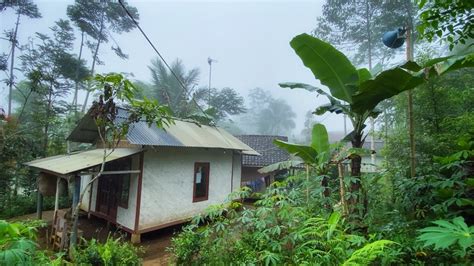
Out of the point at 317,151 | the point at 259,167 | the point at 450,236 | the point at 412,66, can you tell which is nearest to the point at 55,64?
the point at 259,167

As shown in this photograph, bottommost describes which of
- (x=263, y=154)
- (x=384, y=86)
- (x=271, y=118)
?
(x=263, y=154)

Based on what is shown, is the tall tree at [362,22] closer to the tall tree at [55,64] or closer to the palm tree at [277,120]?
the tall tree at [55,64]

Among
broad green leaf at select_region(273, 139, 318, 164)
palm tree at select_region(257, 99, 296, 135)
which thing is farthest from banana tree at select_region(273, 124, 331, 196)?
palm tree at select_region(257, 99, 296, 135)

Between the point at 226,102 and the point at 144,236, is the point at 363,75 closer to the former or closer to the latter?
the point at 144,236

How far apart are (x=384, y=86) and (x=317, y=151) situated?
138 centimetres

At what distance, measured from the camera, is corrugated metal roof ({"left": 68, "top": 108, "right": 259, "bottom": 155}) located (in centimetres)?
634

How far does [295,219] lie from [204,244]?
129cm

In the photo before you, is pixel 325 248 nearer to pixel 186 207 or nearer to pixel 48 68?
pixel 186 207

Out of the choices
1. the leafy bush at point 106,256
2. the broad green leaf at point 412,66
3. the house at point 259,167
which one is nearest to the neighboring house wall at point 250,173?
the house at point 259,167

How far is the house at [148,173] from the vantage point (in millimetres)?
6246

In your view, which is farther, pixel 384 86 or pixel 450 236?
pixel 384 86

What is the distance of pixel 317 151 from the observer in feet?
13.5

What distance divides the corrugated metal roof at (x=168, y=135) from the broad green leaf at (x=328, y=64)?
3.04 meters

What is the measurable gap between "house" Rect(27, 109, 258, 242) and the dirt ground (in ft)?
1.01
